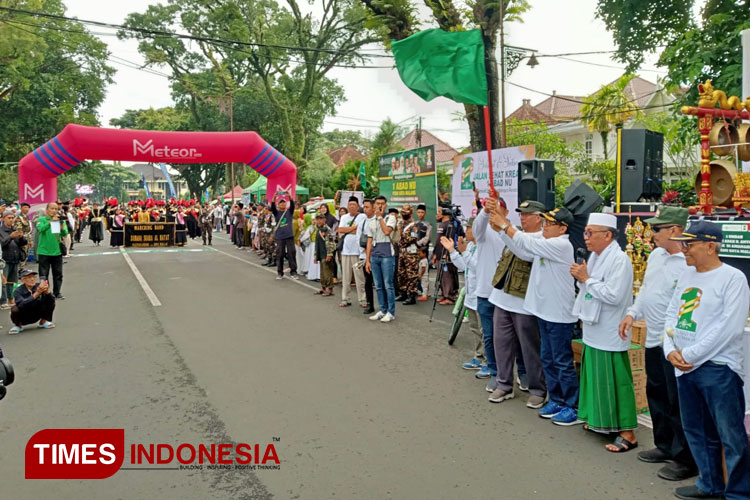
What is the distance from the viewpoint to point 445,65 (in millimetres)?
6727

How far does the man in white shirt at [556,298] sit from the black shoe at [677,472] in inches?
38.1

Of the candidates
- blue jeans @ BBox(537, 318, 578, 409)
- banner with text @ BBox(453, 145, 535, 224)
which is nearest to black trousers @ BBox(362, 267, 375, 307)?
banner with text @ BBox(453, 145, 535, 224)

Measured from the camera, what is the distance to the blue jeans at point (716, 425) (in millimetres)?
3301

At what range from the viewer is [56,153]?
17.4m

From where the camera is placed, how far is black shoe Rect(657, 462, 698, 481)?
3.76 metres

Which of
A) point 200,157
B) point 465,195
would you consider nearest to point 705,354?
point 465,195

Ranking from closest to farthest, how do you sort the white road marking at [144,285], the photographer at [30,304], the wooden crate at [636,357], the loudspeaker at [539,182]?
the wooden crate at [636,357], the loudspeaker at [539,182], the photographer at [30,304], the white road marking at [144,285]

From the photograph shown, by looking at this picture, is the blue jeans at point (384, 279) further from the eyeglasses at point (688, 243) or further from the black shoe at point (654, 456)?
the eyeglasses at point (688, 243)

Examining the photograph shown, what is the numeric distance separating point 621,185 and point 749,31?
2.33 metres

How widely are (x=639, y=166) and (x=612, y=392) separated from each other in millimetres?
4421

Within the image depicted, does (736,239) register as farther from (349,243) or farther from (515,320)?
(349,243)

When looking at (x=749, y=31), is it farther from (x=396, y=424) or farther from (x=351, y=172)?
(x=351, y=172)

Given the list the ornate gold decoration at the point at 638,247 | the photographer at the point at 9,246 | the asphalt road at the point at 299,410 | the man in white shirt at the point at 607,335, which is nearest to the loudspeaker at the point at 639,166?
the ornate gold decoration at the point at 638,247

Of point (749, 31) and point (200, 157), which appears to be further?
point (200, 157)
